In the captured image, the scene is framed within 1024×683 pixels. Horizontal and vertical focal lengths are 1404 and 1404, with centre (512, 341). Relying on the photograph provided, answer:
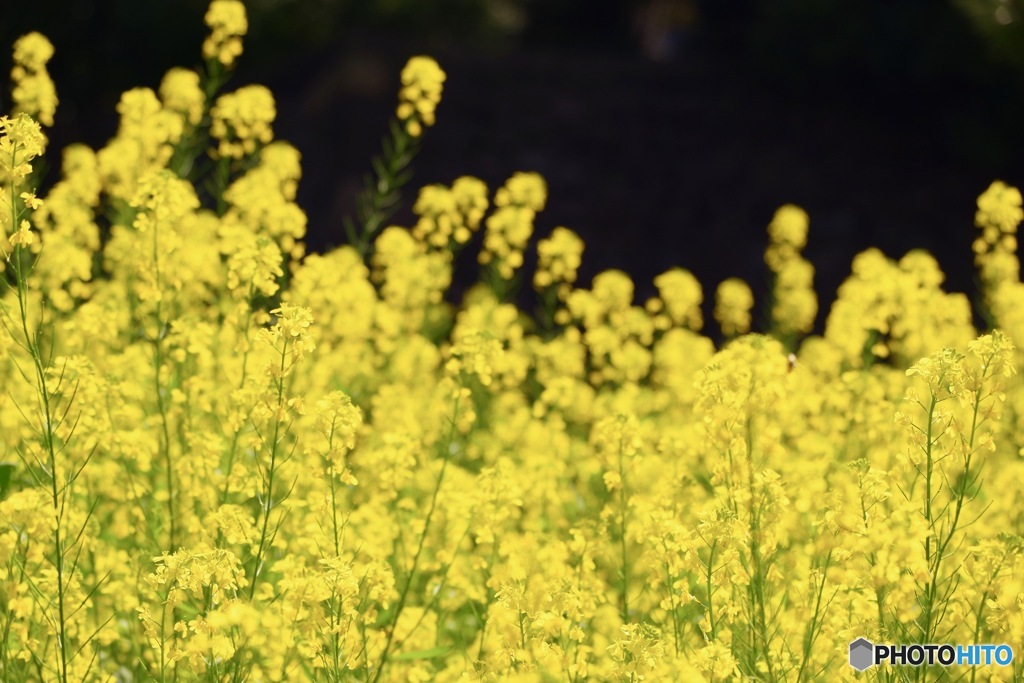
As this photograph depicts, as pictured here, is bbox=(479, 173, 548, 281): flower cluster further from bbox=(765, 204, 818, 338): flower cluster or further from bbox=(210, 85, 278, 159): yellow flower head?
bbox=(765, 204, 818, 338): flower cluster

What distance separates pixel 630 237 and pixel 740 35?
4.75 metres

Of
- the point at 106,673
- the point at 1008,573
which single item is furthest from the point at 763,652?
the point at 106,673

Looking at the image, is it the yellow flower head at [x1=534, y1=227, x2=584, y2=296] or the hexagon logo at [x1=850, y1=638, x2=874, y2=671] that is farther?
the yellow flower head at [x1=534, y1=227, x2=584, y2=296]

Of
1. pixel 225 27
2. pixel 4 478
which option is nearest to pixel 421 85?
pixel 225 27

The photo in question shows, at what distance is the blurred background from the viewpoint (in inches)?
566

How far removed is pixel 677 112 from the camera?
16.8 meters

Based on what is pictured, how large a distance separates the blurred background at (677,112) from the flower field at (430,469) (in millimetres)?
7426

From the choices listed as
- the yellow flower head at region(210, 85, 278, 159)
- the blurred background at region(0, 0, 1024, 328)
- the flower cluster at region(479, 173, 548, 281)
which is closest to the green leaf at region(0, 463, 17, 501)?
the yellow flower head at region(210, 85, 278, 159)

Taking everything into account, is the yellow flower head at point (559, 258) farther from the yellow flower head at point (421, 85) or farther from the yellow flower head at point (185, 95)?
the yellow flower head at point (185, 95)

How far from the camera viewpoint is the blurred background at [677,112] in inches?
566

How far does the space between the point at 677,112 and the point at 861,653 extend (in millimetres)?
13939

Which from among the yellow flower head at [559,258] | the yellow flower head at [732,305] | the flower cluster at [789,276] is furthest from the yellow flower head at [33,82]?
the flower cluster at [789,276]

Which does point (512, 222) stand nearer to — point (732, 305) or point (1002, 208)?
point (732, 305)

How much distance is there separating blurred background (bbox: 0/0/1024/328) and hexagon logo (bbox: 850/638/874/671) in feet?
34.0
